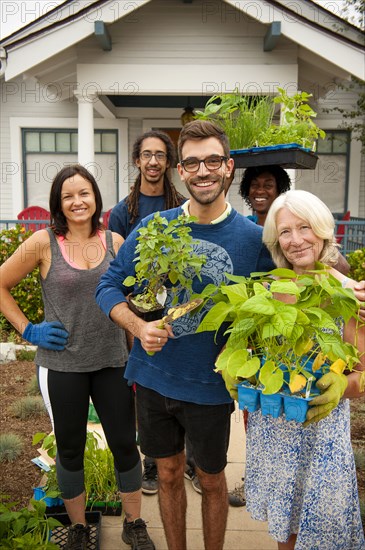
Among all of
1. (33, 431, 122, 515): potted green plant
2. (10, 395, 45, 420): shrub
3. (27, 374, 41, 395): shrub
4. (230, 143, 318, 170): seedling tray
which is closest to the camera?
(230, 143, 318, 170): seedling tray

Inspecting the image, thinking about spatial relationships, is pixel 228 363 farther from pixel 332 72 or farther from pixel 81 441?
pixel 332 72

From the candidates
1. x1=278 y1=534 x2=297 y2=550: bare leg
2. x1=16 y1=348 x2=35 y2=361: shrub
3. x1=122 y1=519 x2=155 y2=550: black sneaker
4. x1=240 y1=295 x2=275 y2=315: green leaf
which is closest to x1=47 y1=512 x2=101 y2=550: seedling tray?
x1=122 y1=519 x2=155 y2=550: black sneaker

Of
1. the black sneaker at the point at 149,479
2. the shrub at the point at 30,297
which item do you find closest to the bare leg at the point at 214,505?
the black sneaker at the point at 149,479

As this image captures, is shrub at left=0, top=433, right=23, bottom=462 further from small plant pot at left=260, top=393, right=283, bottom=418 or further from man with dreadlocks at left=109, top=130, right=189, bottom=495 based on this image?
small plant pot at left=260, top=393, right=283, bottom=418

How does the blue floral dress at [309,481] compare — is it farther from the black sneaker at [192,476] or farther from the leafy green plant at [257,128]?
the leafy green plant at [257,128]

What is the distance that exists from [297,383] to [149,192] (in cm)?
191

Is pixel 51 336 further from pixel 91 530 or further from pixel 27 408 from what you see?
pixel 27 408

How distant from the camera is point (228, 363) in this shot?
Answer: 1660 mm

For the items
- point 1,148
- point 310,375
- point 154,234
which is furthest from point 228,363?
point 1,148

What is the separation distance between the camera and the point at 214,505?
2.24 m

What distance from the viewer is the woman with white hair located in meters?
1.87

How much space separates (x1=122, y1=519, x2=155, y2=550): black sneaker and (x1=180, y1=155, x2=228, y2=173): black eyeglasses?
1.81 metres

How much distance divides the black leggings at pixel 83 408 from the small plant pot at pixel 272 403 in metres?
0.96

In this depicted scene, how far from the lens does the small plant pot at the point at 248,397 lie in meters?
1.71
